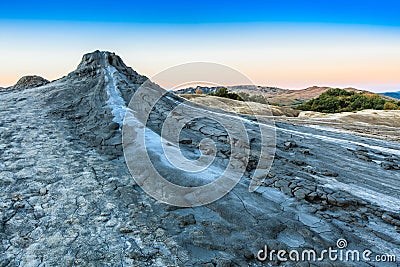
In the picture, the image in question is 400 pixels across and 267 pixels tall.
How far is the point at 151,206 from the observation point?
→ 13.5 ft

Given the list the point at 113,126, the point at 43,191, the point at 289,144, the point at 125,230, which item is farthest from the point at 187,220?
the point at 289,144

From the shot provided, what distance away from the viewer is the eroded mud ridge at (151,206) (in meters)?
3.41

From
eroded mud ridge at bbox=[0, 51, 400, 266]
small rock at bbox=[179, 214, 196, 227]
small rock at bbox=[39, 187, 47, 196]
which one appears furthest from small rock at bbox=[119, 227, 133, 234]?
small rock at bbox=[39, 187, 47, 196]

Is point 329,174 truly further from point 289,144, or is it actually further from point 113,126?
point 113,126

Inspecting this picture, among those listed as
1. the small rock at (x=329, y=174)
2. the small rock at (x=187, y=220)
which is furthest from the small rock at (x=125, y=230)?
the small rock at (x=329, y=174)

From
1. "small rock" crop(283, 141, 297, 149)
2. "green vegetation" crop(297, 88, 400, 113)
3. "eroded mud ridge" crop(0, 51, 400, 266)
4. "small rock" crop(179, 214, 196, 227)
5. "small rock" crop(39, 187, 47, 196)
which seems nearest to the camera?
"eroded mud ridge" crop(0, 51, 400, 266)

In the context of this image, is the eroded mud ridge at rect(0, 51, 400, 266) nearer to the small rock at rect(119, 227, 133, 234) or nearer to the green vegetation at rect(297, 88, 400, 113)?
the small rock at rect(119, 227, 133, 234)

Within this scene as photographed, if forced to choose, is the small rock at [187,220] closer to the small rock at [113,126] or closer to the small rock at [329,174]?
the small rock at [113,126]

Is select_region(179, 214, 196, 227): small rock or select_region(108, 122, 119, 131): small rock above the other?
select_region(108, 122, 119, 131): small rock

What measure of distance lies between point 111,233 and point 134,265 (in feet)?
1.90

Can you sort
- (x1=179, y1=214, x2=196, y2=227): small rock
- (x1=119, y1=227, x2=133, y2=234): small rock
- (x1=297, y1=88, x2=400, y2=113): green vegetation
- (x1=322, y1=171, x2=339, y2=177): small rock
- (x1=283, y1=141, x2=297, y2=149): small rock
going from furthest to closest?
1. (x1=297, y1=88, x2=400, y2=113): green vegetation
2. (x1=283, y1=141, x2=297, y2=149): small rock
3. (x1=322, y1=171, x2=339, y2=177): small rock
4. (x1=179, y1=214, x2=196, y2=227): small rock
5. (x1=119, y1=227, x2=133, y2=234): small rock

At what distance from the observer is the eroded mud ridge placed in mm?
3408

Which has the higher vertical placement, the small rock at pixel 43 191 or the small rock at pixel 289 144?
the small rock at pixel 289 144

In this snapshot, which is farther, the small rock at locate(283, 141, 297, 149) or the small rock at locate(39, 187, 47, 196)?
the small rock at locate(283, 141, 297, 149)
